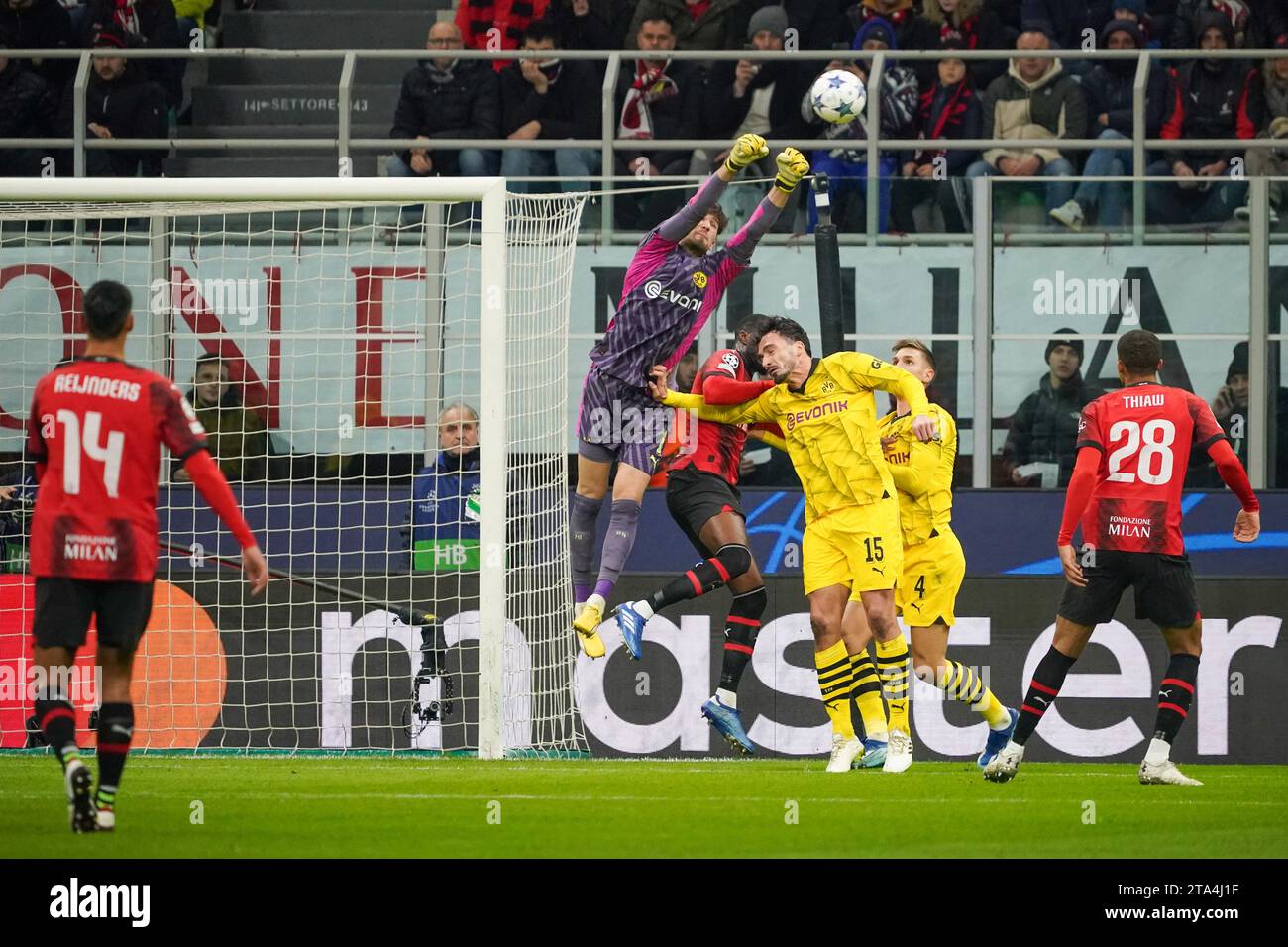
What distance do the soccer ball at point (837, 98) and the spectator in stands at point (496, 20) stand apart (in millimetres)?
5192

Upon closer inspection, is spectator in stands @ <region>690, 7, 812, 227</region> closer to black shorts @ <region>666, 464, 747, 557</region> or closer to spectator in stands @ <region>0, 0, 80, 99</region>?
black shorts @ <region>666, 464, 747, 557</region>

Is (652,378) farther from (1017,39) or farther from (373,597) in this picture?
(1017,39)

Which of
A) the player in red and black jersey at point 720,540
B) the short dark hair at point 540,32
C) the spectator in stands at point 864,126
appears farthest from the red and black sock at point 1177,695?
the short dark hair at point 540,32

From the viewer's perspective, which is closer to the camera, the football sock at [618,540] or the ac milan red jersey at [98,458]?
the ac milan red jersey at [98,458]

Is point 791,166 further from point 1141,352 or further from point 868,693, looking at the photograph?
point 868,693

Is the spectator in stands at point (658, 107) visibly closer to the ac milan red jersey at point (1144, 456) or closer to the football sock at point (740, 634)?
the football sock at point (740, 634)

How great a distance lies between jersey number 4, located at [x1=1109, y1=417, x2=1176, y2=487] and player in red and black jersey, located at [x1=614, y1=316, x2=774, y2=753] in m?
2.21

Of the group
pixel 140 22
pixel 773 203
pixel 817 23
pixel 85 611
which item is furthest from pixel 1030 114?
pixel 85 611

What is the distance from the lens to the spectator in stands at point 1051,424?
42.4ft

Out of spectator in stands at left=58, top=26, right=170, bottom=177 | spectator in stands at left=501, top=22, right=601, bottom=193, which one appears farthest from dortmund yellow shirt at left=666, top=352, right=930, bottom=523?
spectator in stands at left=58, top=26, right=170, bottom=177

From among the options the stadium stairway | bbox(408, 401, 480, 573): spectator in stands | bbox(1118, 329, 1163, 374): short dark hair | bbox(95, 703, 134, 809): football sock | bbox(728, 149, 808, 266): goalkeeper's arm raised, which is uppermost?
the stadium stairway

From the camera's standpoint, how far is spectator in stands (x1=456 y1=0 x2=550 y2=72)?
632 inches

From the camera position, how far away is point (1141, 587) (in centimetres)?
879

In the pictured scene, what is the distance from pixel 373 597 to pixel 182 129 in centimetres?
582
